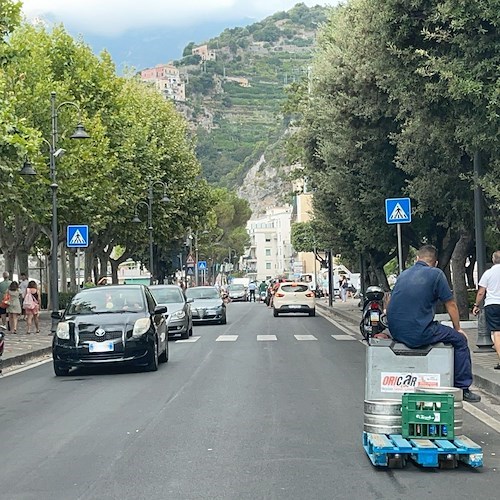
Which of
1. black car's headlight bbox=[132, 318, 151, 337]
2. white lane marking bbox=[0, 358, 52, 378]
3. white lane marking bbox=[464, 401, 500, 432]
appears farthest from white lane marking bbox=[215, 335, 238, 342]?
white lane marking bbox=[464, 401, 500, 432]

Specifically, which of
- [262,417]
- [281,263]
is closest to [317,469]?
[262,417]

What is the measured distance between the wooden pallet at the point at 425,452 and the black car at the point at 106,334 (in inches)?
342

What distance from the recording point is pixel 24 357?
2109 cm

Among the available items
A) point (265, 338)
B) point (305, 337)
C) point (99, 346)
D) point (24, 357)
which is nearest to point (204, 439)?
point (99, 346)

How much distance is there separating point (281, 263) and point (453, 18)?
6380 inches

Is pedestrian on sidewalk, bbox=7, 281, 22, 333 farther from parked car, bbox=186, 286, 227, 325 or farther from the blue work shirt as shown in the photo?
the blue work shirt

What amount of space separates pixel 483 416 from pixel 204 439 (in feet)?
11.6

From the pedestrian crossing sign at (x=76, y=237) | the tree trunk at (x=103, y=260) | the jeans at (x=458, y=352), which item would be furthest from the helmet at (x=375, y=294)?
the tree trunk at (x=103, y=260)

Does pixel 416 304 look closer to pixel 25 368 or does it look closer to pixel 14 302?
pixel 25 368

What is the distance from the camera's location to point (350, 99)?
981 inches

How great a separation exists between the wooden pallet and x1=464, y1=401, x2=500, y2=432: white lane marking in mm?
2313

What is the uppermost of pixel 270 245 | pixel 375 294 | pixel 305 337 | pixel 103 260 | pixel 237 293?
pixel 270 245

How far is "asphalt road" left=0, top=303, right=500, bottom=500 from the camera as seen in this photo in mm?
7625

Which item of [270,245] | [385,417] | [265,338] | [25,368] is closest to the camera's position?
[385,417]
